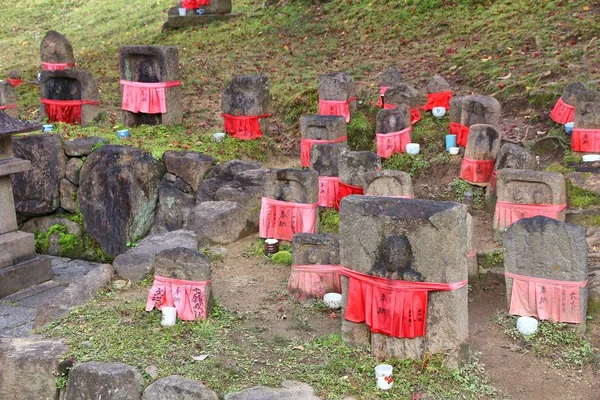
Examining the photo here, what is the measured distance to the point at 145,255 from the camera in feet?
29.5

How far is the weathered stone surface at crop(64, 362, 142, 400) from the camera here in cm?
654

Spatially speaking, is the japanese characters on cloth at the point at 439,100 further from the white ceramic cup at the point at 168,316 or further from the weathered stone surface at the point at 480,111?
the white ceramic cup at the point at 168,316

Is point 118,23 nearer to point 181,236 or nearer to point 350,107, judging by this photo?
point 350,107

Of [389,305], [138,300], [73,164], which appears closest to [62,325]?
[138,300]

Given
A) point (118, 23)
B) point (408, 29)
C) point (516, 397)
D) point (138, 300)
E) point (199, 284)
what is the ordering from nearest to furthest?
point (516, 397) < point (199, 284) < point (138, 300) < point (408, 29) < point (118, 23)

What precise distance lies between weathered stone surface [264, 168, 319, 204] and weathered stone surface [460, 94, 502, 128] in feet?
9.64

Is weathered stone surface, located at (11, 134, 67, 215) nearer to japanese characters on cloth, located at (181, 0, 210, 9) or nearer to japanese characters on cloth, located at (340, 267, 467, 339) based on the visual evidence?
japanese characters on cloth, located at (340, 267, 467, 339)

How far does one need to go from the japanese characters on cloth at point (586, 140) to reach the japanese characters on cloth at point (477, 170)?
Answer: 118cm

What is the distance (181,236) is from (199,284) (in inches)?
93.5

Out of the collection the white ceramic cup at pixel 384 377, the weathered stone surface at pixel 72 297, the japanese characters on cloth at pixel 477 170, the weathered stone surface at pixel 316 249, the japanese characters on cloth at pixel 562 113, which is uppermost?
the japanese characters on cloth at pixel 562 113

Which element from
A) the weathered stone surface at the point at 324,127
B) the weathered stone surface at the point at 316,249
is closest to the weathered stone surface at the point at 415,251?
the weathered stone surface at the point at 316,249

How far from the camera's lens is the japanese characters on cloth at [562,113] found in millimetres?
11578

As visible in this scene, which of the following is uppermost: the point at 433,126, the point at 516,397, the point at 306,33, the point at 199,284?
the point at 306,33

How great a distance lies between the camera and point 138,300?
819 cm
